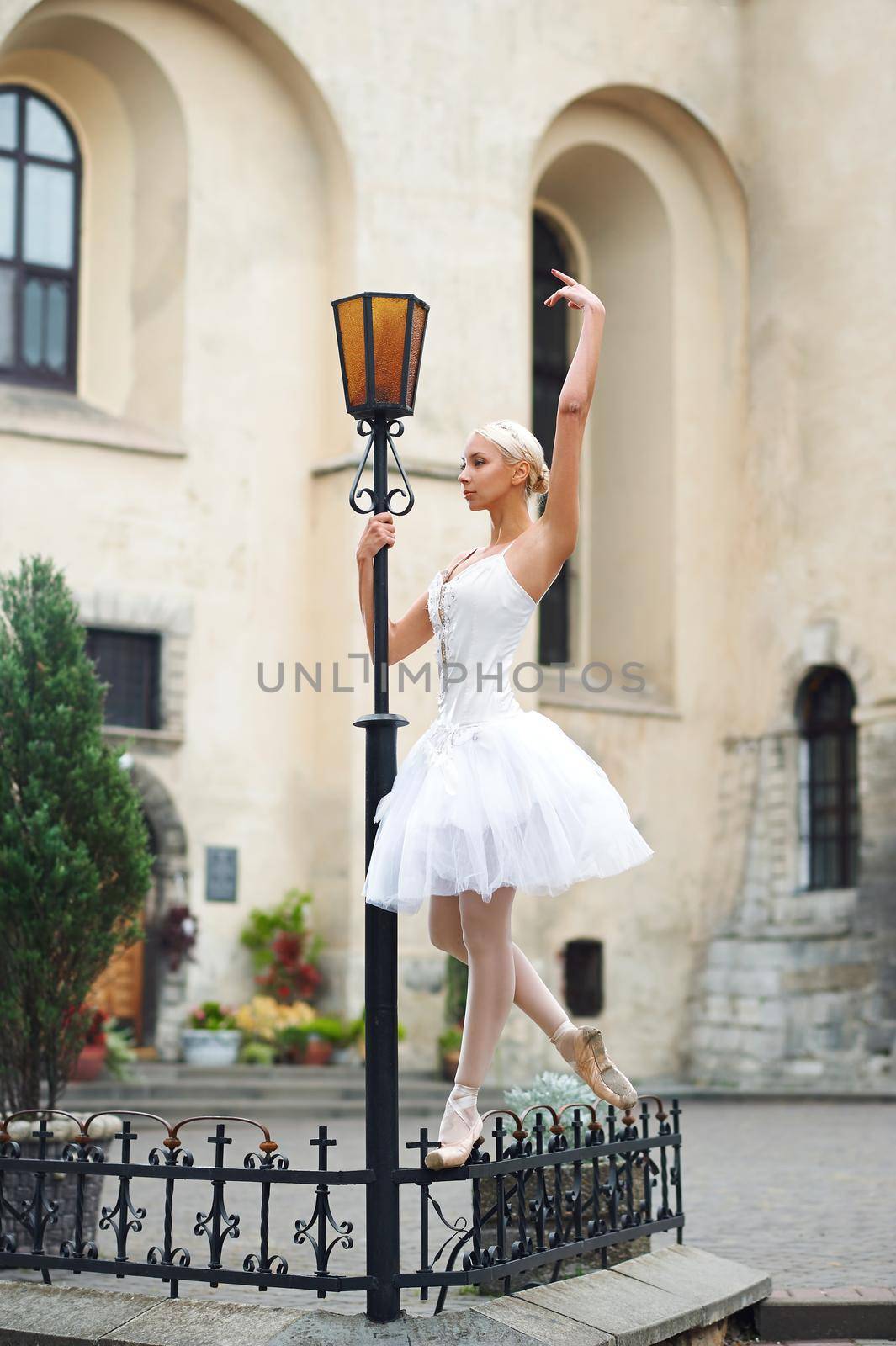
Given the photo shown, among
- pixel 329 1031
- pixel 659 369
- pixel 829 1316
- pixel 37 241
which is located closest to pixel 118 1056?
pixel 329 1031

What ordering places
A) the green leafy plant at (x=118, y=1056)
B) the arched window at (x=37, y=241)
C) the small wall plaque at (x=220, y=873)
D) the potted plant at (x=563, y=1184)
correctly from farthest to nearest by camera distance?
1. the arched window at (x=37, y=241)
2. the small wall plaque at (x=220, y=873)
3. the green leafy plant at (x=118, y=1056)
4. the potted plant at (x=563, y=1184)

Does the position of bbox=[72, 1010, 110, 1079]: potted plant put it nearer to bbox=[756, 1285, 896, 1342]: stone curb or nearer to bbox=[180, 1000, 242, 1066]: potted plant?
bbox=[180, 1000, 242, 1066]: potted plant

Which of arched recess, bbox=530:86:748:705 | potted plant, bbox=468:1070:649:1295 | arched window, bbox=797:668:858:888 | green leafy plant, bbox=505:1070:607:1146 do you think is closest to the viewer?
potted plant, bbox=468:1070:649:1295

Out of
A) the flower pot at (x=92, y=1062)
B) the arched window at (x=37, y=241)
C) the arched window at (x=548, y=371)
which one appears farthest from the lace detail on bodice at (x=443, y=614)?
the arched window at (x=548, y=371)

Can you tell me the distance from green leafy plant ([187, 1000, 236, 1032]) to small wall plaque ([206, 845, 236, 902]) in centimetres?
100

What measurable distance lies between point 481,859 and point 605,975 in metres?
14.5

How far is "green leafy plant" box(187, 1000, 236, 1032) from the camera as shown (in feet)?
56.3

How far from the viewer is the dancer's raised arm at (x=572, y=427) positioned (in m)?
5.48

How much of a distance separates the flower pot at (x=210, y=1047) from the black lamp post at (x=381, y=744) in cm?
1136

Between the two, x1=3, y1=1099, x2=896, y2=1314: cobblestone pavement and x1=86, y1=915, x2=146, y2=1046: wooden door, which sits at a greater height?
x1=86, y1=915, x2=146, y2=1046: wooden door

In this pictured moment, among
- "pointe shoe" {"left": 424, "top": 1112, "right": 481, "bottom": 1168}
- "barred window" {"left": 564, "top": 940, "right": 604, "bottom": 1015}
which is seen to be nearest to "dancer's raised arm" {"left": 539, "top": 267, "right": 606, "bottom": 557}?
"pointe shoe" {"left": 424, "top": 1112, "right": 481, "bottom": 1168}

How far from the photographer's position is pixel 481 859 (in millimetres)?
5363
